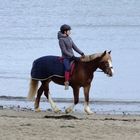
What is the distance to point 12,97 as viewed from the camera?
2108 centimetres

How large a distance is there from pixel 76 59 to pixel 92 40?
22805 mm

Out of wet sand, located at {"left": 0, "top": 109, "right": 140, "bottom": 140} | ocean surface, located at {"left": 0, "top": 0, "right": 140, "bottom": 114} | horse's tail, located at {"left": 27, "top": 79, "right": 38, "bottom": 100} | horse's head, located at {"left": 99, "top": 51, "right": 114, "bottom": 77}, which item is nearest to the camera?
wet sand, located at {"left": 0, "top": 109, "right": 140, "bottom": 140}

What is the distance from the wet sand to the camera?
11961 millimetres

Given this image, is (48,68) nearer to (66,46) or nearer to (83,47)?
(66,46)

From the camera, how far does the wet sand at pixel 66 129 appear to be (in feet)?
39.2

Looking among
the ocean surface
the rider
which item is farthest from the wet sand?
the ocean surface

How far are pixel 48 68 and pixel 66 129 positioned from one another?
4.01 metres

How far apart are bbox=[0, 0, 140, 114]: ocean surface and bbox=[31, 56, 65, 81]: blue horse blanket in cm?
416

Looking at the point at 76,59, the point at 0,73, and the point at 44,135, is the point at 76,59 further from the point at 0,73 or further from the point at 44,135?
the point at 0,73

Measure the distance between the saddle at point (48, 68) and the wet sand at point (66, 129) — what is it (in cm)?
183

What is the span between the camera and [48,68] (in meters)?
16.6

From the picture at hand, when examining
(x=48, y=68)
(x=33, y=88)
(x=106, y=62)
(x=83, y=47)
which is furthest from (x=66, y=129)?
(x=83, y=47)

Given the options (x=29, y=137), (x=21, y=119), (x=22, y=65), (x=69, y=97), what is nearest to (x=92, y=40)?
(x=22, y=65)

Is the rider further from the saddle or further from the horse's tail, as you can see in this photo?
the horse's tail
